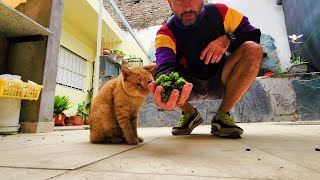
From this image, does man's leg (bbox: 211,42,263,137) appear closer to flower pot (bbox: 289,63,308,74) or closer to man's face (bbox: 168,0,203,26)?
man's face (bbox: 168,0,203,26)

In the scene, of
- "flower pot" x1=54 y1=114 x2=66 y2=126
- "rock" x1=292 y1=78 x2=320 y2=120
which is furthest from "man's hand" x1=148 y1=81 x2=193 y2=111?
"rock" x1=292 y1=78 x2=320 y2=120

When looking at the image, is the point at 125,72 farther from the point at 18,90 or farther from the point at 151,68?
the point at 18,90

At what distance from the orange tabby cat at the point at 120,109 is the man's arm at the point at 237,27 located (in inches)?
35.5

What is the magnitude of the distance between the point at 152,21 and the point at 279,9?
4.41 meters

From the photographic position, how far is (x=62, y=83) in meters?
6.20

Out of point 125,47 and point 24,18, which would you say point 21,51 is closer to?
point 24,18

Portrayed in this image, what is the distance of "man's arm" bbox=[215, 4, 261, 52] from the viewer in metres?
1.88

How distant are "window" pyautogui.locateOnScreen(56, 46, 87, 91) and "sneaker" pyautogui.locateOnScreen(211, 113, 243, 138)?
528cm

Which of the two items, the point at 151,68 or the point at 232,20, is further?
the point at 232,20

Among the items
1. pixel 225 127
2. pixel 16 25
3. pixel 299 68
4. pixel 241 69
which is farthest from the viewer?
pixel 299 68

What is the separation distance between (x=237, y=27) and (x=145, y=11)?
298 inches

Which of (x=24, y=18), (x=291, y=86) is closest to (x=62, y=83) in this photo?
(x=24, y=18)

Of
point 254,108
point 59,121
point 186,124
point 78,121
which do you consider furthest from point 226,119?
point 78,121

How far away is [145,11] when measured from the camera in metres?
8.91
